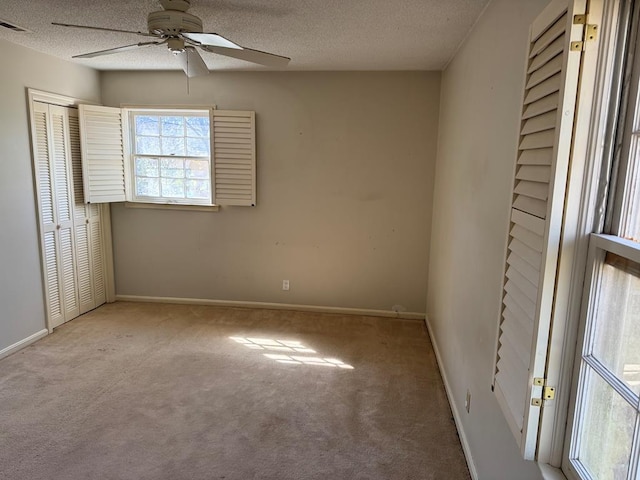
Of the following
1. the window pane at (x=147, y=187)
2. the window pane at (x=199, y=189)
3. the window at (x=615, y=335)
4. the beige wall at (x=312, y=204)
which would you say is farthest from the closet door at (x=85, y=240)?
the window at (x=615, y=335)

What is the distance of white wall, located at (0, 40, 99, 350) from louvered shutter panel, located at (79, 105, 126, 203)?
17.7 inches

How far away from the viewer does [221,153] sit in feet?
13.8

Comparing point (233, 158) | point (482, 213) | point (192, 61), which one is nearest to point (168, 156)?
point (233, 158)

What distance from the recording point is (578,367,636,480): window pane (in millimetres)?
990

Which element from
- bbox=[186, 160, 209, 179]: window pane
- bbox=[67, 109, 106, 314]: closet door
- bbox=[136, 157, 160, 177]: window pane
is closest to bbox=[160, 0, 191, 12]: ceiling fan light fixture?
bbox=[186, 160, 209, 179]: window pane

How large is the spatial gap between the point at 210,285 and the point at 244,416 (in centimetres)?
218

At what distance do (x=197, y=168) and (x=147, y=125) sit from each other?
28.3 inches

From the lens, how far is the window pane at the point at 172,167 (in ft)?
14.4

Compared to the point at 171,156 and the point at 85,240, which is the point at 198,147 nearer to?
the point at 171,156

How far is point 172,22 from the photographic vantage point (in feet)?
6.84

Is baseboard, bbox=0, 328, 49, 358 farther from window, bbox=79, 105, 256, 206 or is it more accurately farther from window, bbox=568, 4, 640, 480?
window, bbox=568, 4, 640, 480

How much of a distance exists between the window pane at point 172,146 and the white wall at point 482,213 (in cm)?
274

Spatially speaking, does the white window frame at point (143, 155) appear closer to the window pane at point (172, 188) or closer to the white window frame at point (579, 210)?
the window pane at point (172, 188)

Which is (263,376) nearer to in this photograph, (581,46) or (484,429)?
(484,429)
